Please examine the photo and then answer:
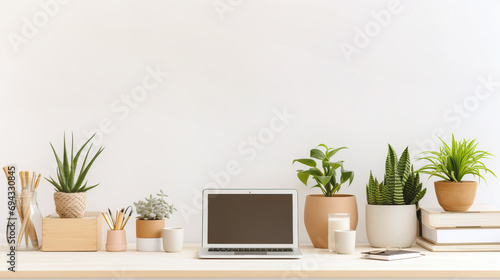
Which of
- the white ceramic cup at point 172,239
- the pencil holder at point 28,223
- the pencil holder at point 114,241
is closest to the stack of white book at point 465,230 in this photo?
the white ceramic cup at point 172,239

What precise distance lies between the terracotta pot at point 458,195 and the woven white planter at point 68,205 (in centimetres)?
116

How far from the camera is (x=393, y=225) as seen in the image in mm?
1754

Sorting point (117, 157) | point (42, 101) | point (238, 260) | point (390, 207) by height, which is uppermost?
point (42, 101)

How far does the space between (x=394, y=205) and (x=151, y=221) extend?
2.57ft

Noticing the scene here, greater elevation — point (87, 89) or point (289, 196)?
point (87, 89)

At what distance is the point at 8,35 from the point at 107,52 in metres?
0.35

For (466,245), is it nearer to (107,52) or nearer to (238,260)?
(238,260)

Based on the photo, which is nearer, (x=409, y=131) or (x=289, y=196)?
(x=289, y=196)

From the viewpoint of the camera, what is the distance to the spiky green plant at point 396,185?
178 cm

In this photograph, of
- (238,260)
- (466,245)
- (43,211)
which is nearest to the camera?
(238,260)

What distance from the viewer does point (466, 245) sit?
1693 mm

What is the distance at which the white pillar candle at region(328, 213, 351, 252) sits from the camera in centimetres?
171

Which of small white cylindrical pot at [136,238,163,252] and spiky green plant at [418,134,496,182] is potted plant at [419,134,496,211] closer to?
spiky green plant at [418,134,496,182]

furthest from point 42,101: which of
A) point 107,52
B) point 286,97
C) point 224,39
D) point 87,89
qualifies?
point 286,97
